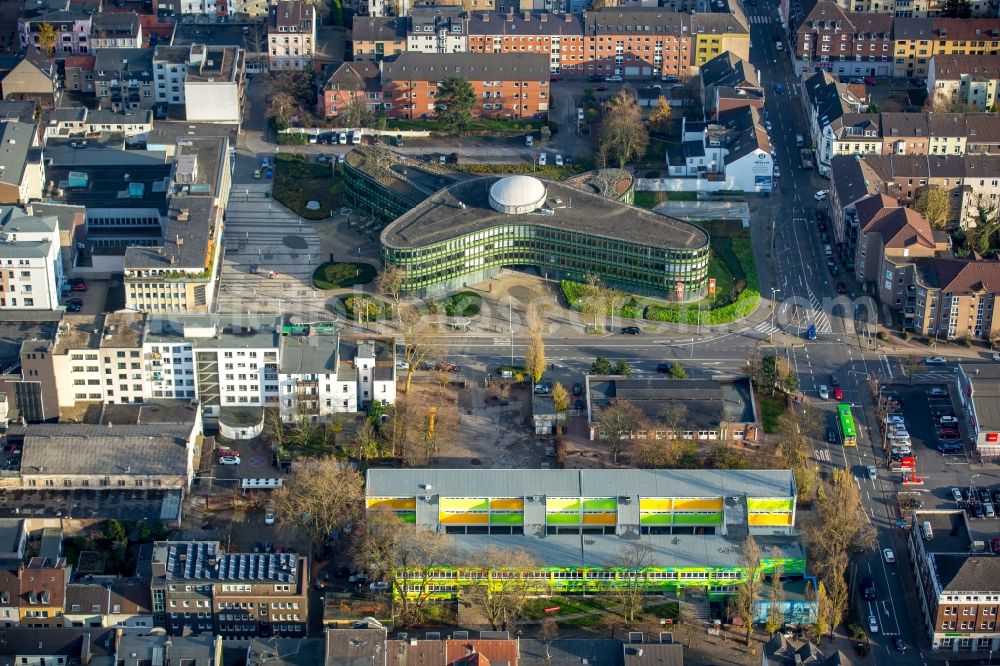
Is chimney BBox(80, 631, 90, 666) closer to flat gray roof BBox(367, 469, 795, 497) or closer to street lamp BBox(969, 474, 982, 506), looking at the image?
flat gray roof BBox(367, 469, 795, 497)

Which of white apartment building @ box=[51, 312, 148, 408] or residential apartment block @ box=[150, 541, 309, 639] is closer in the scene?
residential apartment block @ box=[150, 541, 309, 639]

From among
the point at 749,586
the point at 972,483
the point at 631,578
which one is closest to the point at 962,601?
the point at 749,586

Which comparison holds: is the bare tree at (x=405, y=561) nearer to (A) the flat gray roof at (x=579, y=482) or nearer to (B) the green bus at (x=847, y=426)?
(A) the flat gray roof at (x=579, y=482)

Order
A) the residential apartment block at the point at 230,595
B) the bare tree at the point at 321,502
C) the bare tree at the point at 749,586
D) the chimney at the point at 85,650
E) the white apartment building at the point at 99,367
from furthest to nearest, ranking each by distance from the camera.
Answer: the white apartment building at the point at 99,367, the bare tree at the point at 321,502, the bare tree at the point at 749,586, the residential apartment block at the point at 230,595, the chimney at the point at 85,650

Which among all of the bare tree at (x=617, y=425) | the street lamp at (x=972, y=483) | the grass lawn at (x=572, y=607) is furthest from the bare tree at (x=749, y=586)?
the street lamp at (x=972, y=483)

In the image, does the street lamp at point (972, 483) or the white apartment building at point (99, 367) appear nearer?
the street lamp at point (972, 483)

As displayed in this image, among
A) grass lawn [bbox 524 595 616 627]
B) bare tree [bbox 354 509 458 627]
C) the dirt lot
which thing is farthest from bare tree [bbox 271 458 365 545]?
grass lawn [bbox 524 595 616 627]

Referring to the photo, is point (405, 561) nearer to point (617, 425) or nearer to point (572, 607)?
point (572, 607)
